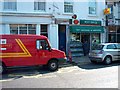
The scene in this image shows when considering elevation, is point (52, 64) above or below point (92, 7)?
below

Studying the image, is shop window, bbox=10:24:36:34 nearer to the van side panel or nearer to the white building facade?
the white building facade

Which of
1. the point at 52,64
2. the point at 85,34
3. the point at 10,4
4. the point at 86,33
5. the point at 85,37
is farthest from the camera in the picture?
the point at 85,37

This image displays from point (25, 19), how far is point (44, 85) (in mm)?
10492

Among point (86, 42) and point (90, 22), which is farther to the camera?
point (86, 42)

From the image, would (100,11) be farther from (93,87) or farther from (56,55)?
(93,87)

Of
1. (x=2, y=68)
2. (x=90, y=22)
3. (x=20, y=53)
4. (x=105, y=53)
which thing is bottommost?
(x=2, y=68)

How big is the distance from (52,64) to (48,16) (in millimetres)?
6784

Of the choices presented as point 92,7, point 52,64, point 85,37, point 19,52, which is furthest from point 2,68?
point 92,7

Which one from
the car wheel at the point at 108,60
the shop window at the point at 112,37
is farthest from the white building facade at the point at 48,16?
the car wheel at the point at 108,60

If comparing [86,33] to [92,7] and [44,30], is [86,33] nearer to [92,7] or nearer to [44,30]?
[92,7]

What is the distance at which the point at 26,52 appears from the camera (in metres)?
13.3

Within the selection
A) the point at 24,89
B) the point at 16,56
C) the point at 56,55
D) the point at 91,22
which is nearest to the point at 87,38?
the point at 91,22

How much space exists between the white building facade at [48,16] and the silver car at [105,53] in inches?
182

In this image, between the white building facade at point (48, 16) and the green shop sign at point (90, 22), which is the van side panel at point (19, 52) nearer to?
the white building facade at point (48, 16)
